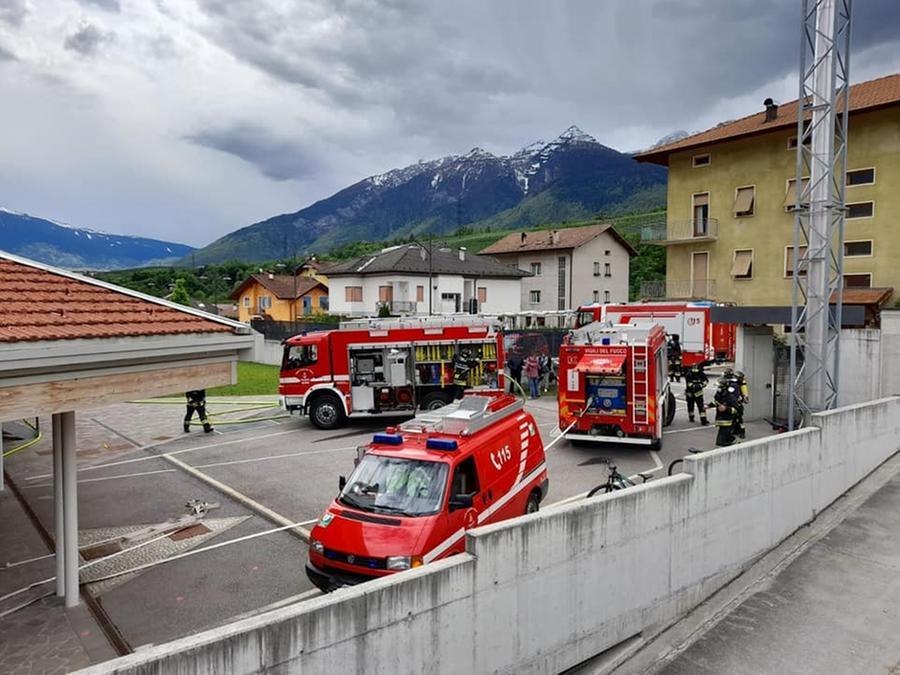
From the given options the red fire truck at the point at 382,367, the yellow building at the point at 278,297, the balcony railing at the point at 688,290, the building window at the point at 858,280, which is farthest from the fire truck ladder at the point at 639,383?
the yellow building at the point at 278,297

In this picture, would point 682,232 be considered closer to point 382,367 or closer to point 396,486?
point 382,367

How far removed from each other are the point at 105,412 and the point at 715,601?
20292 mm

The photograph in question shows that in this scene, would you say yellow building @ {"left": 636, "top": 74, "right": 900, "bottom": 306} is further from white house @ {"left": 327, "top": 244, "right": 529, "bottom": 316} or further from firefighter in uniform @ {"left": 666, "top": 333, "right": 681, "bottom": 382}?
white house @ {"left": 327, "top": 244, "right": 529, "bottom": 316}

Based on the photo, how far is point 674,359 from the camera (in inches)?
956

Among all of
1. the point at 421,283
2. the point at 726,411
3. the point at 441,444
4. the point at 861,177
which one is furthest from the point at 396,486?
the point at 421,283

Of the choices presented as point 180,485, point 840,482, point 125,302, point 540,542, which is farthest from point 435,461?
point 840,482

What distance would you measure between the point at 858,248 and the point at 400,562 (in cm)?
3027

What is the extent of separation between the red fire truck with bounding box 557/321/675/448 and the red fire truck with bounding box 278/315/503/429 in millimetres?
3881

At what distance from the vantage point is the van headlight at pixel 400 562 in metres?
6.21

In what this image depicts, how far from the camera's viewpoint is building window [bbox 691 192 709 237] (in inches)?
1369

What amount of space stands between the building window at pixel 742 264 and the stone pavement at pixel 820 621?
26.0 m

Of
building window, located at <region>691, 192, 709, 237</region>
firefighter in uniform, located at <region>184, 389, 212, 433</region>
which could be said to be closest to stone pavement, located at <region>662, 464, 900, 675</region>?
firefighter in uniform, located at <region>184, 389, 212, 433</region>

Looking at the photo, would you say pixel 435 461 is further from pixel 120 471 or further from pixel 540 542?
pixel 120 471

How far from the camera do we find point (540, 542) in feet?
18.5
